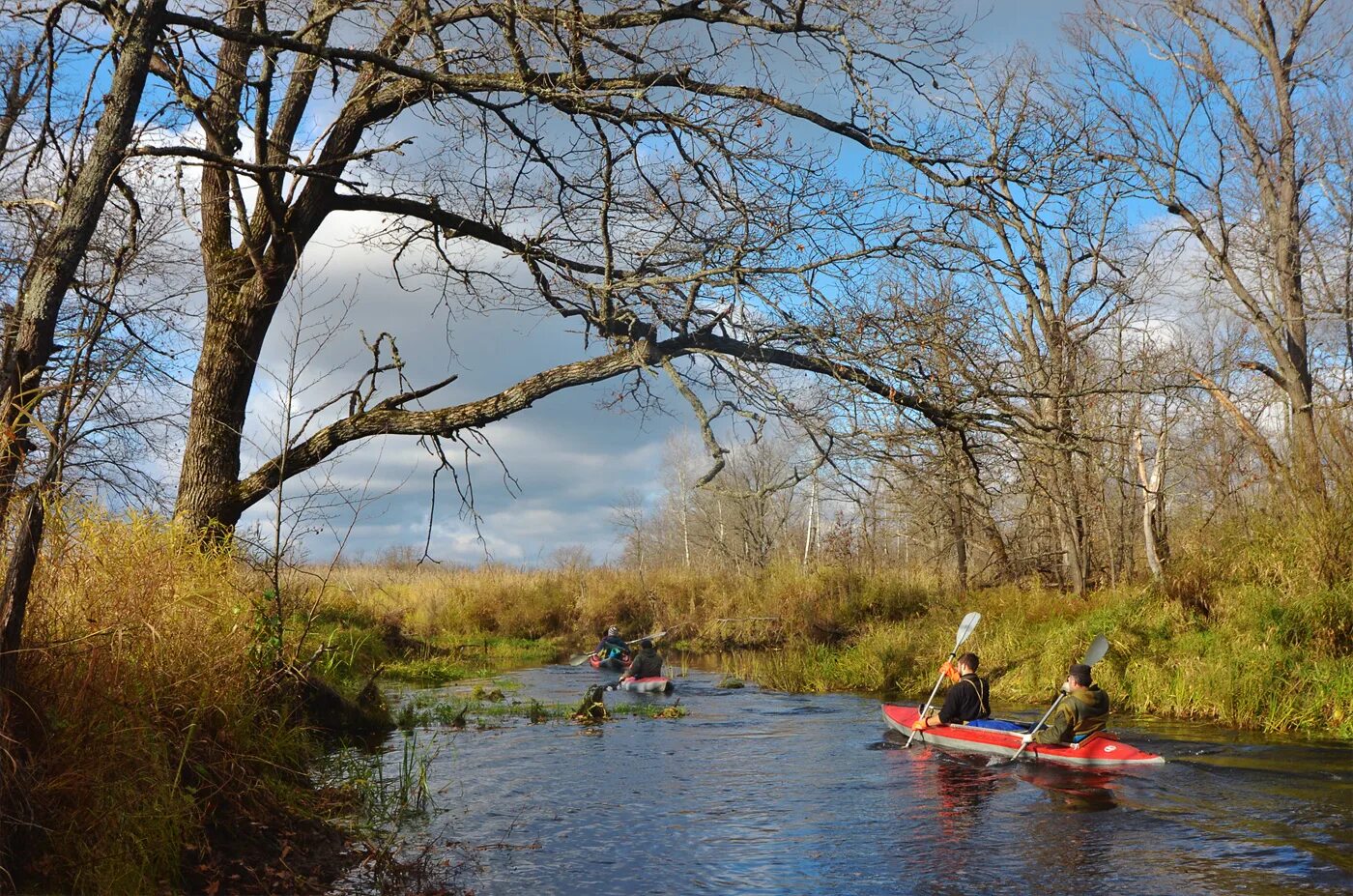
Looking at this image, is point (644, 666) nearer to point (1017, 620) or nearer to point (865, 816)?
point (1017, 620)

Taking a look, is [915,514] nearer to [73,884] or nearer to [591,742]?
[591,742]

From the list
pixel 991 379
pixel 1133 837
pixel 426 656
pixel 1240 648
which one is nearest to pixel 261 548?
pixel 991 379

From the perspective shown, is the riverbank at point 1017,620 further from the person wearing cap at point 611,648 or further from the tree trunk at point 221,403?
the person wearing cap at point 611,648

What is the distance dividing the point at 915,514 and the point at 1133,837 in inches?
617

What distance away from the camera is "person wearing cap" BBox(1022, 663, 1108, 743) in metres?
10.6

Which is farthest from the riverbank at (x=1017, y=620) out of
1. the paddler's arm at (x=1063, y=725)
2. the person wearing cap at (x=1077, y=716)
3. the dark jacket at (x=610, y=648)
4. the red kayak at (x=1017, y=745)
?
the paddler's arm at (x=1063, y=725)

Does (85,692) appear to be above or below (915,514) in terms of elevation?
below

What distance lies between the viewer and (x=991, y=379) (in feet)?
25.9

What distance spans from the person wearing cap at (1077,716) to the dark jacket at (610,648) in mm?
11811

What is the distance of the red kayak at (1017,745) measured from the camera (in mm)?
10266

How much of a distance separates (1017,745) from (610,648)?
11811 mm

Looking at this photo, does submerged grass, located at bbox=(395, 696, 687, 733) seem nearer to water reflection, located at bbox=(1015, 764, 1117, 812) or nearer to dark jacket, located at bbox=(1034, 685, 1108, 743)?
water reflection, located at bbox=(1015, 764, 1117, 812)

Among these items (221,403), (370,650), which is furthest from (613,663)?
(221,403)

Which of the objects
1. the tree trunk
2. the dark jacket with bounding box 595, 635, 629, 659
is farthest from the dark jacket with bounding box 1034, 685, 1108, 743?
the dark jacket with bounding box 595, 635, 629, 659
